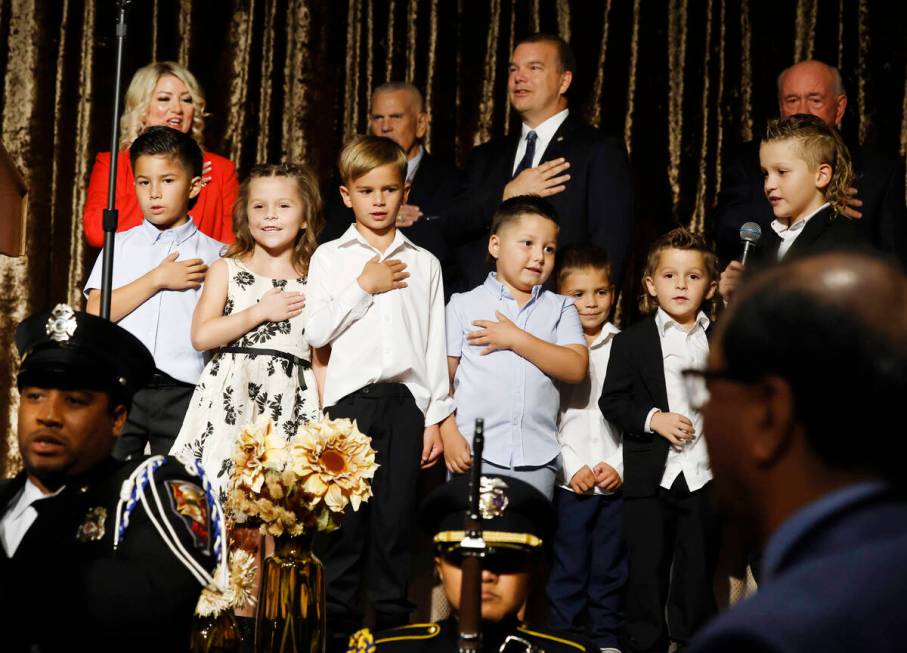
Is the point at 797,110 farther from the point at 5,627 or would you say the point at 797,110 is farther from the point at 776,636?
the point at 776,636

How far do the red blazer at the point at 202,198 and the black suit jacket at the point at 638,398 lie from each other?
143cm

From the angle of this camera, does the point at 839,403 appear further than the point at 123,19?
No

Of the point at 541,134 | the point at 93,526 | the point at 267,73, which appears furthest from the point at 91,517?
the point at 267,73

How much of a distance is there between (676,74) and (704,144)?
34 cm

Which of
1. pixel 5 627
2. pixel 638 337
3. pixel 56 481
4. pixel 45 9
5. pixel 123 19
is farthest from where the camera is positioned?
pixel 45 9

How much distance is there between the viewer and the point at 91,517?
213cm

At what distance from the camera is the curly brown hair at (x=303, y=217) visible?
156 inches

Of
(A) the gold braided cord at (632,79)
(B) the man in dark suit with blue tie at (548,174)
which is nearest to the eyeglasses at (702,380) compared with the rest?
(B) the man in dark suit with blue tie at (548,174)

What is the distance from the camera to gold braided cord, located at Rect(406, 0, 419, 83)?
555cm

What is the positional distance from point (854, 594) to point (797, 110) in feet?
13.6

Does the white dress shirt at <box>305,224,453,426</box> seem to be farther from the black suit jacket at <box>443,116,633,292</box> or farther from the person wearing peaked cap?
the person wearing peaked cap

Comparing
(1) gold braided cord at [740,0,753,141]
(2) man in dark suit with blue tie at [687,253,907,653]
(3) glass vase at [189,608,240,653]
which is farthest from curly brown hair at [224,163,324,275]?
(2) man in dark suit with blue tie at [687,253,907,653]

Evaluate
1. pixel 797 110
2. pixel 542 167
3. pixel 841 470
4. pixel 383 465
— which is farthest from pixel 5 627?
pixel 797 110

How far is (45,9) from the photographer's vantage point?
5449 mm
